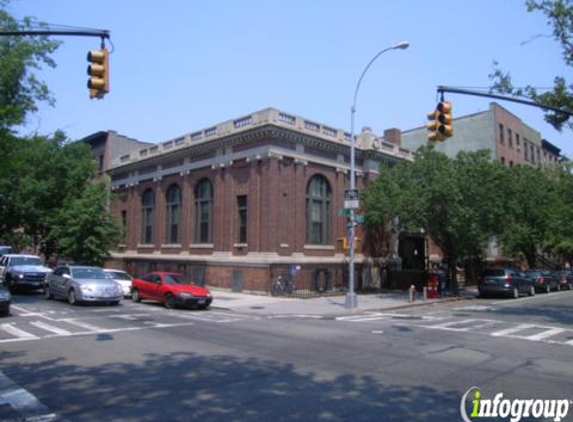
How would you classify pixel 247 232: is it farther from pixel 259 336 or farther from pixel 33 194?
pixel 33 194

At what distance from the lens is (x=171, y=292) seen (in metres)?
19.8

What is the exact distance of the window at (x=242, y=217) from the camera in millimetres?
29016

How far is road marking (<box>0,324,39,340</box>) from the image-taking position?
39.8 ft

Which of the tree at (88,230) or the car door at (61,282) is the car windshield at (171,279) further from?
the tree at (88,230)

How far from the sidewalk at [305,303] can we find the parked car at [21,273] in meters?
9.07

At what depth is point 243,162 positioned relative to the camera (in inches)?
1151

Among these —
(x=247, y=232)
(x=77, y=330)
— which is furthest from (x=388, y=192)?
(x=77, y=330)

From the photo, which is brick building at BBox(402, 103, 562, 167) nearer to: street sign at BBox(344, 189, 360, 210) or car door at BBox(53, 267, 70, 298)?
street sign at BBox(344, 189, 360, 210)

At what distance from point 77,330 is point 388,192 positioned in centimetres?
1940

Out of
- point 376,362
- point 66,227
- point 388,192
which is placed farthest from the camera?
point 66,227

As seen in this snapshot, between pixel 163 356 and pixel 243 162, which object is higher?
pixel 243 162

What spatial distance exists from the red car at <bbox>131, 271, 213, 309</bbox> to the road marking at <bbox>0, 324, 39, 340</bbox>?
661 centimetres

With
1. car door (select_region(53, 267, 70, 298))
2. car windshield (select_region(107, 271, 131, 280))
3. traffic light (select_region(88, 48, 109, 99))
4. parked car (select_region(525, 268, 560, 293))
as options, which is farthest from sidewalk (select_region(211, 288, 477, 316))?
traffic light (select_region(88, 48, 109, 99))

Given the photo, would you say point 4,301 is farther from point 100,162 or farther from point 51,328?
point 100,162
